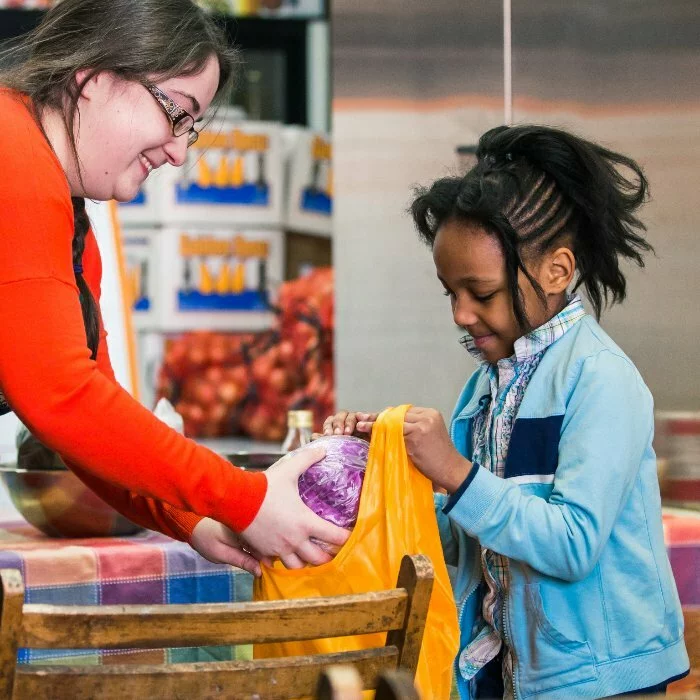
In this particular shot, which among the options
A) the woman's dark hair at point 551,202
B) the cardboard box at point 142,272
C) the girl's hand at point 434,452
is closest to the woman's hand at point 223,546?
the girl's hand at point 434,452

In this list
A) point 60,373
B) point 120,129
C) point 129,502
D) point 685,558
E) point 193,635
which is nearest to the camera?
point 193,635

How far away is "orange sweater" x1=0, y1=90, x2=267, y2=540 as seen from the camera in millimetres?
1294

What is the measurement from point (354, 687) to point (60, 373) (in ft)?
2.00

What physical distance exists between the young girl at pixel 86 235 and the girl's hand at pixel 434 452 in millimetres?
135

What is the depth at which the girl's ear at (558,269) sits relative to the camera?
1.54 metres

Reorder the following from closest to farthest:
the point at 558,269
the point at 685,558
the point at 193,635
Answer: the point at 193,635 < the point at 558,269 < the point at 685,558

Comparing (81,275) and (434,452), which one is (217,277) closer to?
(81,275)

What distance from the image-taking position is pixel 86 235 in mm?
1664

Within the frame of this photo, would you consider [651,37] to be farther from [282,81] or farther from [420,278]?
[282,81]

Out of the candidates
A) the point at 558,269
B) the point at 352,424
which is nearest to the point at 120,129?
the point at 352,424

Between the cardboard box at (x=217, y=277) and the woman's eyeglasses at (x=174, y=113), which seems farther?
the cardboard box at (x=217, y=277)

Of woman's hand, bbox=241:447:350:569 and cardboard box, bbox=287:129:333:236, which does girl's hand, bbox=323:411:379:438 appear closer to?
woman's hand, bbox=241:447:350:569

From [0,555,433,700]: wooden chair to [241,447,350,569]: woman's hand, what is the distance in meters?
0.26

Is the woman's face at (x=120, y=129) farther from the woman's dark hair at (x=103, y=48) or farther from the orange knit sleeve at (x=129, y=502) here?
the orange knit sleeve at (x=129, y=502)
